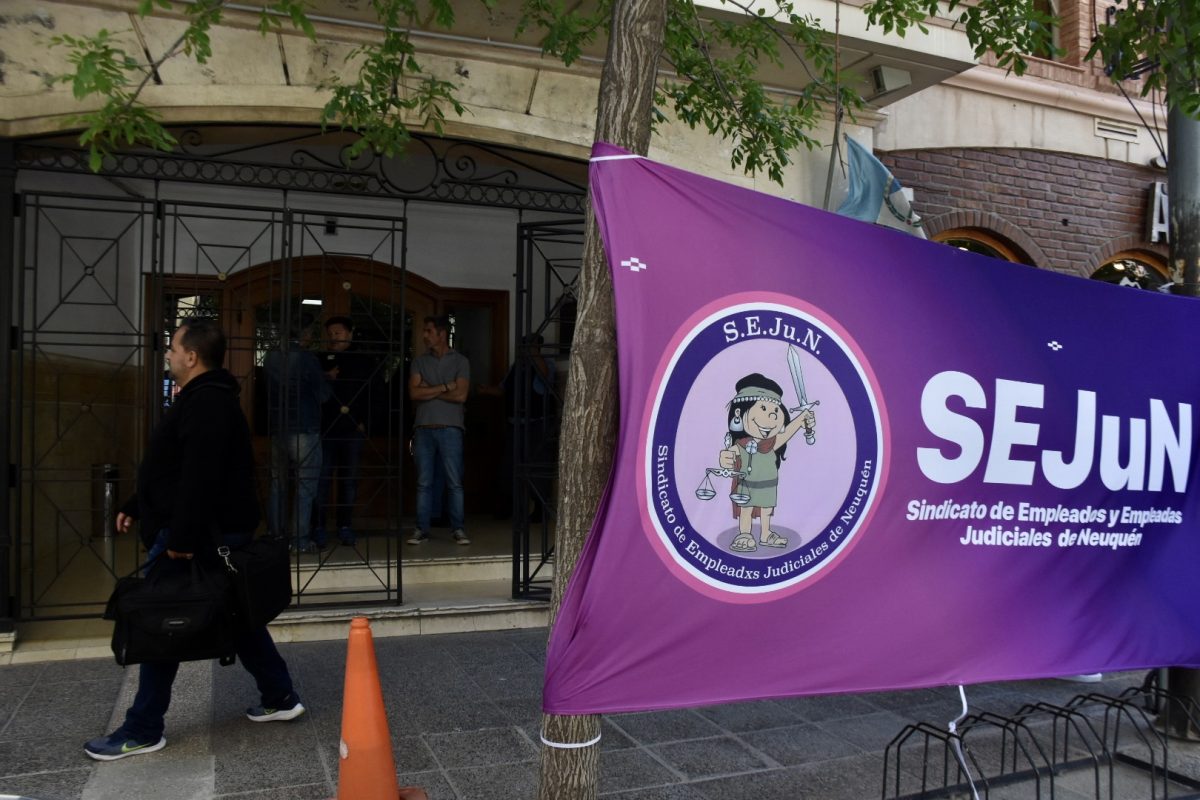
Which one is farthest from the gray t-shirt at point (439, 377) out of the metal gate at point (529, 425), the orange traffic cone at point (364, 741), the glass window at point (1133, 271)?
the glass window at point (1133, 271)

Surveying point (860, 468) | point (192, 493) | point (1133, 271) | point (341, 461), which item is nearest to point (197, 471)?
point (192, 493)

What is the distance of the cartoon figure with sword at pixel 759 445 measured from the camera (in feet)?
9.11

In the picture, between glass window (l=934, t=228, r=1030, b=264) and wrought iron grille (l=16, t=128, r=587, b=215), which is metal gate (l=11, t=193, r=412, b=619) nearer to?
wrought iron grille (l=16, t=128, r=587, b=215)

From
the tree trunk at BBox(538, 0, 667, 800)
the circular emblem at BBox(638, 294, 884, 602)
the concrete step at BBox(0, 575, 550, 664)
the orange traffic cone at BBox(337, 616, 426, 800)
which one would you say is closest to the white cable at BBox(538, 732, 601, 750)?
the tree trunk at BBox(538, 0, 667, 800)

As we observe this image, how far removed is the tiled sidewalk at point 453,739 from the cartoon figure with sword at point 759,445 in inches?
70.0

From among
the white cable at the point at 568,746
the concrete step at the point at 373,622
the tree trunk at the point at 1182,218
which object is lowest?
the concrete step at the point at 373,622

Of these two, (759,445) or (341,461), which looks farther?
(341,461)

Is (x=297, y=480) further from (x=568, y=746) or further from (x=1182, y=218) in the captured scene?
(x=1182, y=218)

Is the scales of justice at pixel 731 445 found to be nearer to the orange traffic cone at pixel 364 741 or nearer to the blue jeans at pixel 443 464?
the orange traffic cone at pixel 364 741

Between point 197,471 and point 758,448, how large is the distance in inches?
105

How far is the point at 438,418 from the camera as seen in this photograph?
847cm

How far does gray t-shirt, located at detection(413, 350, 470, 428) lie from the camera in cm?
848

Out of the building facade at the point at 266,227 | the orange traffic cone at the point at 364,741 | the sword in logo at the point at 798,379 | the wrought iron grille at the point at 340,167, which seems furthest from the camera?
the wrought iron grille at the point at 340,167

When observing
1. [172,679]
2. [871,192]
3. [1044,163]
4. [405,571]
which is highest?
[1044,163]
